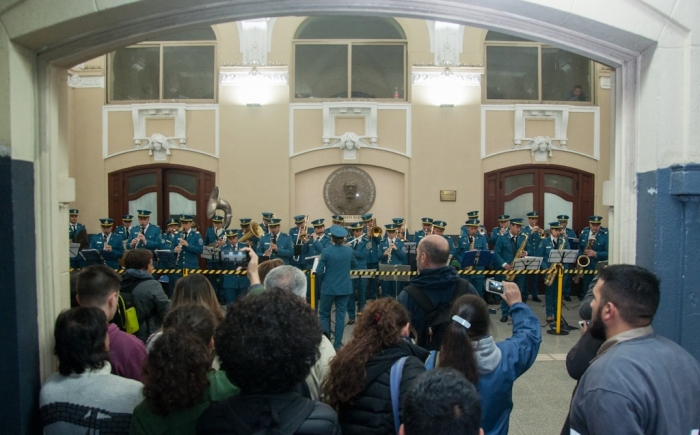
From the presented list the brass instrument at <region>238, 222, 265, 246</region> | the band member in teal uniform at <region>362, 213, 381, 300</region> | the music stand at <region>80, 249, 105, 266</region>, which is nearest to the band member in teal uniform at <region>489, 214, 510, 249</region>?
the band member in teal uniform at <region>362, 213, 381, 300</region>

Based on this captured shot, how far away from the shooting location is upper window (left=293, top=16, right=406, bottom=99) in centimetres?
1468

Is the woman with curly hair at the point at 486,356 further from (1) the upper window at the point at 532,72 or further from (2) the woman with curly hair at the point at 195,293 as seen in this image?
(1) the upper window at the point at 532,72

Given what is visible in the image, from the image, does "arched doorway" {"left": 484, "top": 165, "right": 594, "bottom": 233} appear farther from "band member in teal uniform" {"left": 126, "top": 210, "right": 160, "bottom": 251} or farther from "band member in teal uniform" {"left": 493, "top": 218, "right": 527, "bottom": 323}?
"band member in teal uniform" {"left": 126, "top": 210, "right": 160, "bottom": 251}

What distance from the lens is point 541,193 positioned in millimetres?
14727

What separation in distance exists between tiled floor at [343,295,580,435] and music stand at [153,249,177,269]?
695 centimetres

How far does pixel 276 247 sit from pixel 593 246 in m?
6.88

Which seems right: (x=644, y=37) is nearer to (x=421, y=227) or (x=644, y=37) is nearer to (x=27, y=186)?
(x=27, y=186)

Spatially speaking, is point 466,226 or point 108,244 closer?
point 108,244

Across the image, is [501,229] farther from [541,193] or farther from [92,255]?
[92,255]

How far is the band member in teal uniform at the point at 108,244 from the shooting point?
42.6 feet

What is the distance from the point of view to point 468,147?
14.4m

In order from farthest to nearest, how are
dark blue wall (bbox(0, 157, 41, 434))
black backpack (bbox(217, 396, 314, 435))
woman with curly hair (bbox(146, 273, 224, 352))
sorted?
woman with curly hair (bbox(146, 273, 224, 352)) → dark blue wall (bbox(0, 157, 41, 434)) → black backpack (bbox(217, 396, 314, 435))

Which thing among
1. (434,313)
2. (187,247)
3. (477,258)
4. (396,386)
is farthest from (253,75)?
(396,386)

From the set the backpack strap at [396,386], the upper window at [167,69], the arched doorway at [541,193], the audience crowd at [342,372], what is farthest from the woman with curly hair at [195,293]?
the arched doorway at [541,193]
